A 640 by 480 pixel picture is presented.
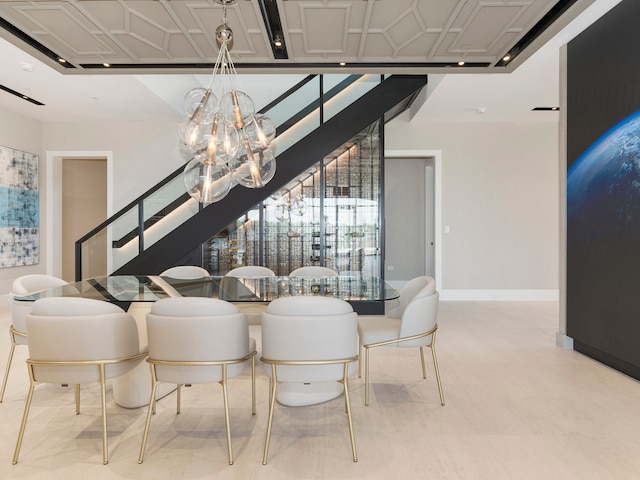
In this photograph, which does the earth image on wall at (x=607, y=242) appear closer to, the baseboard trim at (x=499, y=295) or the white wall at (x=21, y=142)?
the baseboard trim at (x=499, y=295)

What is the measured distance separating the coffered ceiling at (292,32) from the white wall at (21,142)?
146 inches

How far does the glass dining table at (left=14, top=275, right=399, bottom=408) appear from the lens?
9.61 ft

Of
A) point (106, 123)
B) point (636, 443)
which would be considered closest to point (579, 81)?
point (636, 443)

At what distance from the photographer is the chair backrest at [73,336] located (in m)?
2.33

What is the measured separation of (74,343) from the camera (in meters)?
2.34

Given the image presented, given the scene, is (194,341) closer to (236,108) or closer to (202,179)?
(202,179)

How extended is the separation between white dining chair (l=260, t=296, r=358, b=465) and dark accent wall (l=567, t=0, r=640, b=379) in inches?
102

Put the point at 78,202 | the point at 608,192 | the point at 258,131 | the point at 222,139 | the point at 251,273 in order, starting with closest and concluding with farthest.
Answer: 1. the point at 222,139
2. the point at 258,131
3. the point at 608,192
4. the point at 251,273
5. the point at 78,202

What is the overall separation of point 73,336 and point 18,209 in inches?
243

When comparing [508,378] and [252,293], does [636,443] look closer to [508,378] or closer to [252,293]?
[508,378]

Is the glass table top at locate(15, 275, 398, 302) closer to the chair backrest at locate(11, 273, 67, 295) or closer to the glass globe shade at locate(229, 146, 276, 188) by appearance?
the chair backrest at locate(11, 273, 67, 295)

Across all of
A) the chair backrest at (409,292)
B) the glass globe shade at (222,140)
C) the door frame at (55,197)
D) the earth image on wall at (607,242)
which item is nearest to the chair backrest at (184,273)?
the glass globe shade at (222,140)

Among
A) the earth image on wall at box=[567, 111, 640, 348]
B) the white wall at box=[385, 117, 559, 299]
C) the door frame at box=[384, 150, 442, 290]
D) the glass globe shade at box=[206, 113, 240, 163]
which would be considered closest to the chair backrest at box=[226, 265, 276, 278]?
the glass globe shade at box=[206, 113, 240, 163]

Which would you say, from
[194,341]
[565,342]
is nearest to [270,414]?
[194,341]
